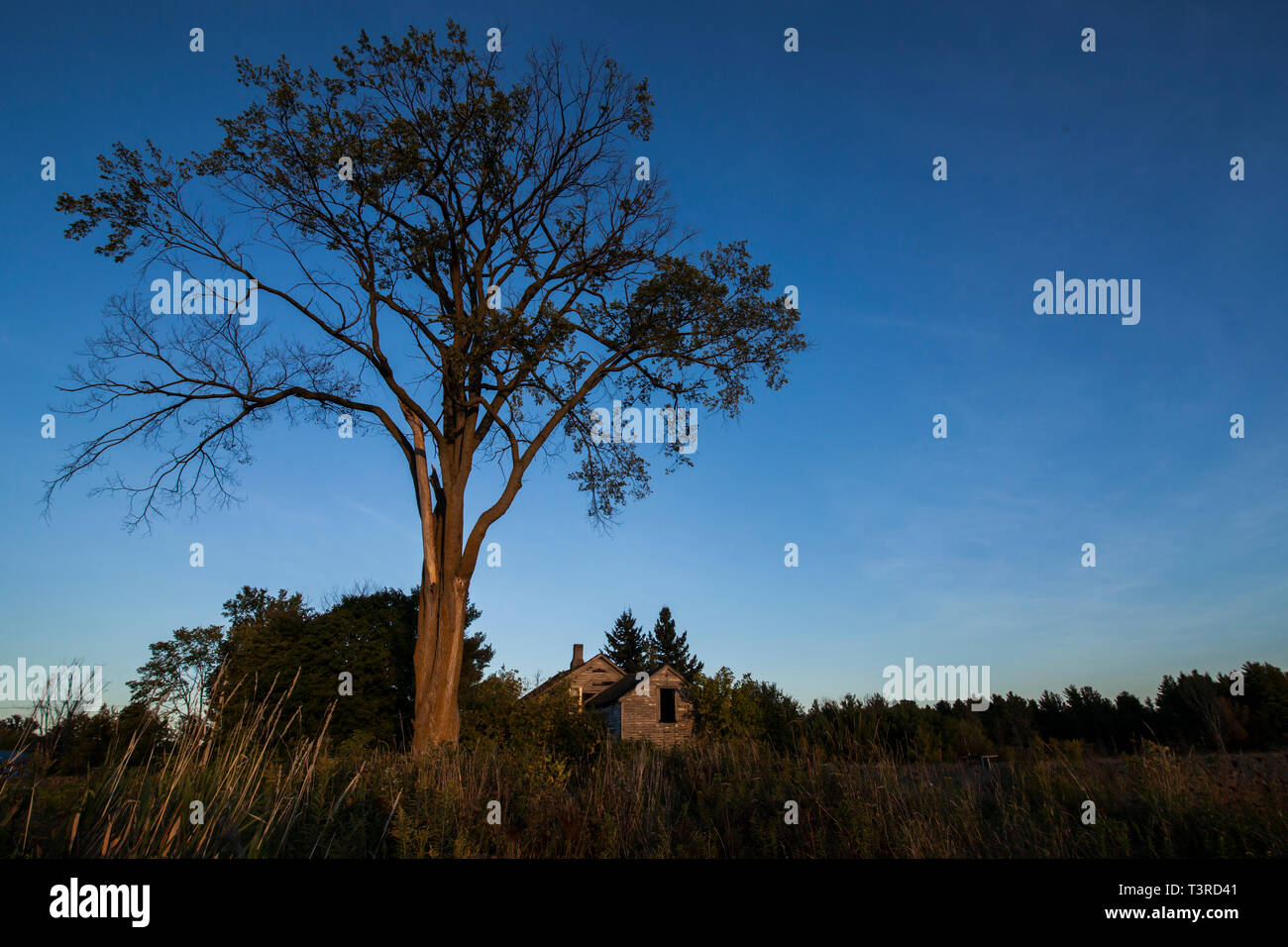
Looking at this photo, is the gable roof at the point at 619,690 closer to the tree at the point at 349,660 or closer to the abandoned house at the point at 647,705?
the abandoned house at the point at 647,705

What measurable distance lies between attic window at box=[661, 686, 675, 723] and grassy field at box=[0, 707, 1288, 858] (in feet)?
91.8

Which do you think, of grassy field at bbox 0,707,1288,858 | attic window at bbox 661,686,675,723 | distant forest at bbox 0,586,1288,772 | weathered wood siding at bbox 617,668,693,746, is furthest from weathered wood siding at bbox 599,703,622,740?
grassy field at bbox 0,707,1288,858

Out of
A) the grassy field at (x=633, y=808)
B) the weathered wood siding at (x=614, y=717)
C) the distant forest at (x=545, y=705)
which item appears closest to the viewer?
the grassy field at (x=633, y=808)

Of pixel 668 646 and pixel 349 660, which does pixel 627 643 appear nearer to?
pixel 668 646

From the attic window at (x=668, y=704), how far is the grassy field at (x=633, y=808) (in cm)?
2797

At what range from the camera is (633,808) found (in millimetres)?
6477

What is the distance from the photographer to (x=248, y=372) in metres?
15.2

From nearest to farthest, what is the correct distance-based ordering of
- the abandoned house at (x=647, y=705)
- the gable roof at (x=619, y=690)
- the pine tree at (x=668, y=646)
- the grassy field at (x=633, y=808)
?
the grassy field at (x=633, y=808), the abandoned house at (x=647, y=705), the gable roof at (x=619, y=690), the pine tree at (x=668, y=646)

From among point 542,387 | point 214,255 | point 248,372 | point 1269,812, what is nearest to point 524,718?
point 542,387

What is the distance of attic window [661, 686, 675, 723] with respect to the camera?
34.9 m

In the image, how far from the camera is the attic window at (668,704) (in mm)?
34928

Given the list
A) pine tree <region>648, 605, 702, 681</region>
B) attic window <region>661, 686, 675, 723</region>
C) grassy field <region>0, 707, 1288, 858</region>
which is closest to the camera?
grassy field <region>0, 707, 1288, 858</region>

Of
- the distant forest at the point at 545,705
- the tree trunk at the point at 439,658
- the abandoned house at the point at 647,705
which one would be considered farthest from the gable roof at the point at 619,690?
the tree trunk at the point at 439,658

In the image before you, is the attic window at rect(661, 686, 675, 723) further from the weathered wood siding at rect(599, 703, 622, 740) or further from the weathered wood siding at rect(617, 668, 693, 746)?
the weathered wood siding at rect(599, 703, 622, 740)
